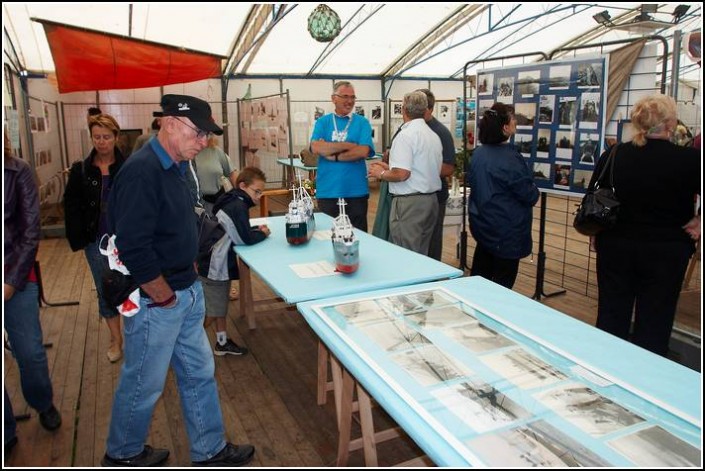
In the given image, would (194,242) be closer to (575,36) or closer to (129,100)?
(129,100)

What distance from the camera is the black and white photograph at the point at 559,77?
337 centimetres

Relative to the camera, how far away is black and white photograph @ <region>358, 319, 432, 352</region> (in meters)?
1.54

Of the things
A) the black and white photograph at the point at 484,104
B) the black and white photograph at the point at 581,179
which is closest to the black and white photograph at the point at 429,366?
the black and white photograph at the point at 581,179

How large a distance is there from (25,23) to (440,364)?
8.07m

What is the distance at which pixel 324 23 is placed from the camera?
232 inches

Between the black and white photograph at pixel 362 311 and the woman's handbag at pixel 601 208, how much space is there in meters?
1.18

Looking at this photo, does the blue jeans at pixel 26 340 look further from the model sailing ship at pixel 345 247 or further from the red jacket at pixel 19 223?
the model sailing ship at pixel 345 247

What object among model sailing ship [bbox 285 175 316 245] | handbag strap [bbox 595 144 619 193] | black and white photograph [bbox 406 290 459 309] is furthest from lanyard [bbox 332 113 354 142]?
black and white photograph [bbox 406 290 459 309]

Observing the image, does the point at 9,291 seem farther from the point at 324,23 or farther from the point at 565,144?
the point at 324,23

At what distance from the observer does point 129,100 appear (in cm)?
1030

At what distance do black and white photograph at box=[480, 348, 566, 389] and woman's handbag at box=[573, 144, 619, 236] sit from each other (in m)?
1.18

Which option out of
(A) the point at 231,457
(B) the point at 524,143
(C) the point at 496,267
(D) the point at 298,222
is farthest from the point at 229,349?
(B) the point at 524,143

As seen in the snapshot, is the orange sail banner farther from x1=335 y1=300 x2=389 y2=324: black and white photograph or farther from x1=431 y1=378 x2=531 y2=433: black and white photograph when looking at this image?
x1=431 y1=378 x2=531 y2=433: black and white photograph

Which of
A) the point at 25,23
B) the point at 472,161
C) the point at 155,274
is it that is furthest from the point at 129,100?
the point at 155,274
